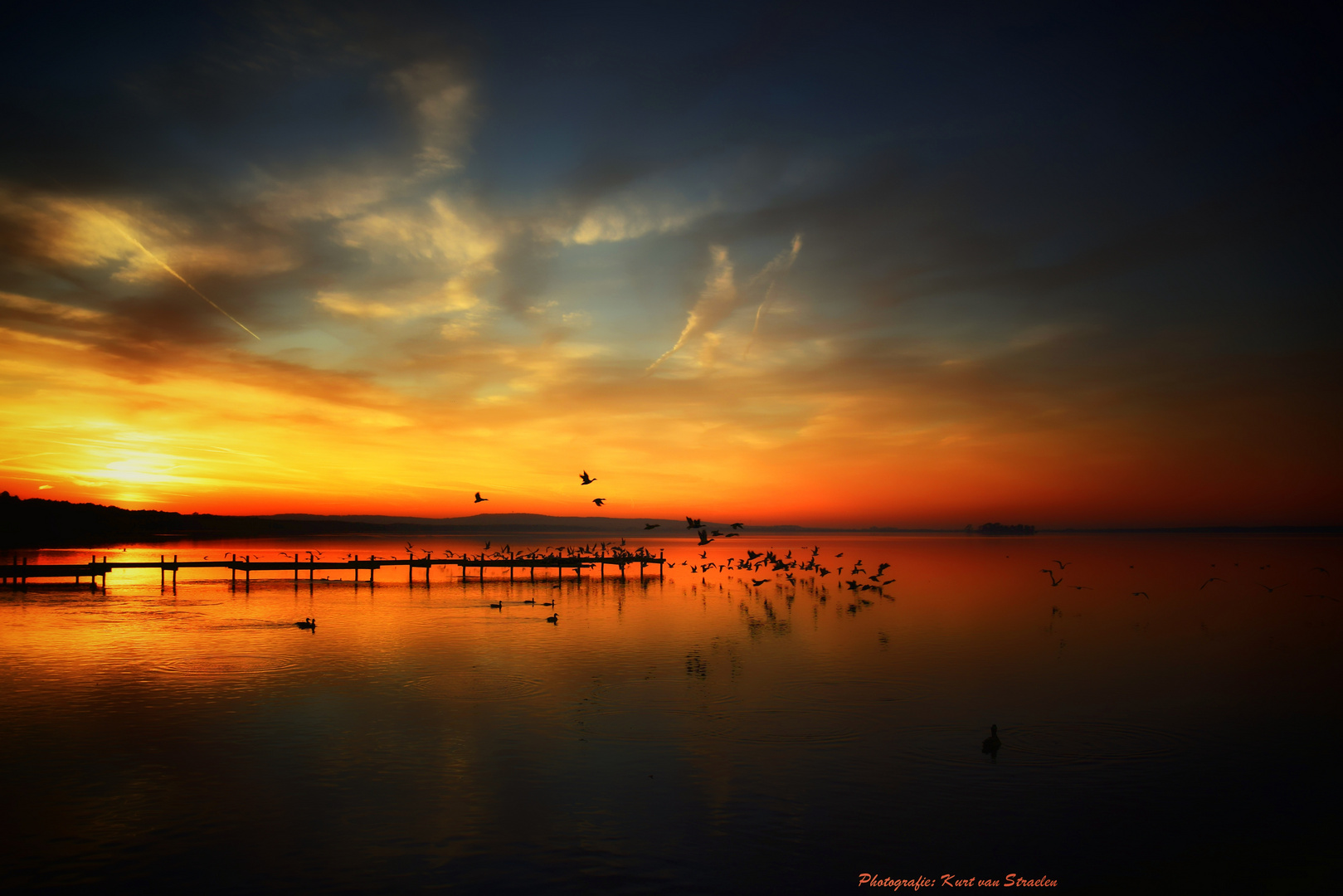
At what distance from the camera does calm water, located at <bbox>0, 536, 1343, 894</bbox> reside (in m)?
14.3

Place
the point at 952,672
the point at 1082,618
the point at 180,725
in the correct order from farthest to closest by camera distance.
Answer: the point at 1082,618 → the point at 952,672 → the point at 180,725

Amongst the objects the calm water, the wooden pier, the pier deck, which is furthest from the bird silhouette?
the pier deck

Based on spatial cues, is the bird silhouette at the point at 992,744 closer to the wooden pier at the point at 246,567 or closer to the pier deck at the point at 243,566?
the wooden pier at the point at 246,567

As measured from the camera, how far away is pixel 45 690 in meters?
26.9

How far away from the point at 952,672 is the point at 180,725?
95.3ft

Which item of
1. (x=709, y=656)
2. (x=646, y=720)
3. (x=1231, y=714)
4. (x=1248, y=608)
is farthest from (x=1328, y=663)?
(x=646, y=720)

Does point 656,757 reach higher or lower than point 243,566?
lower

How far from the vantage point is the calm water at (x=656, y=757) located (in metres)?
14.3

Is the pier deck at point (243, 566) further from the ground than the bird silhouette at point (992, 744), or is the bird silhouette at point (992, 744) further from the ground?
the pier deck at point (243, 566)

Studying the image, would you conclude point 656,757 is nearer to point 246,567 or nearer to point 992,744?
point 992,744

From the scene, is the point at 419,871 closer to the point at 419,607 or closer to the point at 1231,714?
the point at 1231,714

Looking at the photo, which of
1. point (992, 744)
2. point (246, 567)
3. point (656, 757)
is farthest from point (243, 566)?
point (992, 744)

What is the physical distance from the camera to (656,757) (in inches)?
790

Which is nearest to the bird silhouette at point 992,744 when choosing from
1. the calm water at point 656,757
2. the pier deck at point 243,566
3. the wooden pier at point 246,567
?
the calm water at point 656,757
